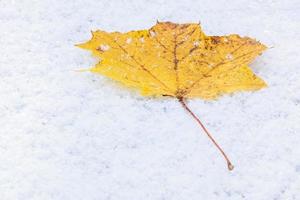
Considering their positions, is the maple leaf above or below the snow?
above

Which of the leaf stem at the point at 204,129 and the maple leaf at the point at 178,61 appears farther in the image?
the maple leaf at the point at 178,61

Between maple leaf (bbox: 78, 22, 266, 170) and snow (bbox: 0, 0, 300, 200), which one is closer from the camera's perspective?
snow (bbox: 0, 0, 300, 200)

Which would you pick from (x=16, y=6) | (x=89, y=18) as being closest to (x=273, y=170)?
(x=89, y=18)

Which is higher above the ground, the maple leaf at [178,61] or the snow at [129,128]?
the maple leaf at [178,61]

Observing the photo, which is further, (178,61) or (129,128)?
(178,61)

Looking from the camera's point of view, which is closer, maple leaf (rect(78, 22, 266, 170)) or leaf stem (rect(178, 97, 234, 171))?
leaf stem (rect(178, 97, 234, 171))
